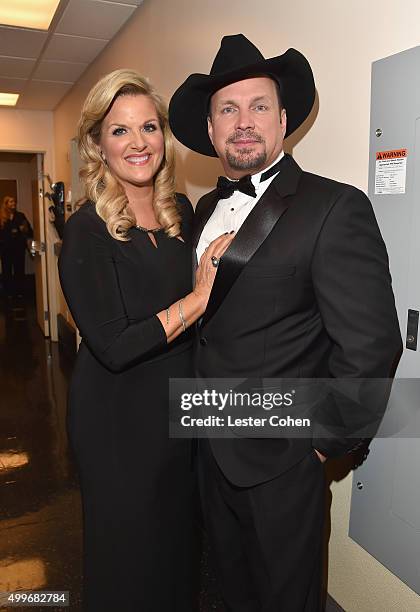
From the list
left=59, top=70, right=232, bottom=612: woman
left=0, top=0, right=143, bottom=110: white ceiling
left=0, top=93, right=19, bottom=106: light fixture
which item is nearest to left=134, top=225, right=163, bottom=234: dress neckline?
left=59, top=70, right=232, bottom=612: woman

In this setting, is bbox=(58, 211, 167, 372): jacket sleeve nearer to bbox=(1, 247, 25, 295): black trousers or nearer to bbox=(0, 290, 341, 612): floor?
bbox=(0, 290, 341, 612): floor

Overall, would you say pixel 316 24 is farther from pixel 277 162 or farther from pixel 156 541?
pixel 156 541

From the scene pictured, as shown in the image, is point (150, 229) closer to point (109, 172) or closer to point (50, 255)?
point (109, 172)

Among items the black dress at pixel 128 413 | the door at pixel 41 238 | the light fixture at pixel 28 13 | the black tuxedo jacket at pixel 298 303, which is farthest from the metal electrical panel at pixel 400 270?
the door at pixel 41 238

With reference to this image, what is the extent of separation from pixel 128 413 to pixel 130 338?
0.28 meters

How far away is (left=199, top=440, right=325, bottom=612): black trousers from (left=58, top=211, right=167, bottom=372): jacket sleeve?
375 millimetres

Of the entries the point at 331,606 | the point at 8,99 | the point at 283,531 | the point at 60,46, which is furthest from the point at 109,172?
the point at 8,99

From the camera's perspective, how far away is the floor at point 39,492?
91.5 inches

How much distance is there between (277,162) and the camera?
1574 millimetres

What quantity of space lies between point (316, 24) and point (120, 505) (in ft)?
5.68

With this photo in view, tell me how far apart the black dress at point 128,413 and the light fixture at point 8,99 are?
5072mm

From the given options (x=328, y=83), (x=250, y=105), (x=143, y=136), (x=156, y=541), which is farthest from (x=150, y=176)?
(x=156, y=541)

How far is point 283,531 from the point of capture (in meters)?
1.53

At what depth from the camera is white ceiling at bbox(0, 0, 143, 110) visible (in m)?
3.54
